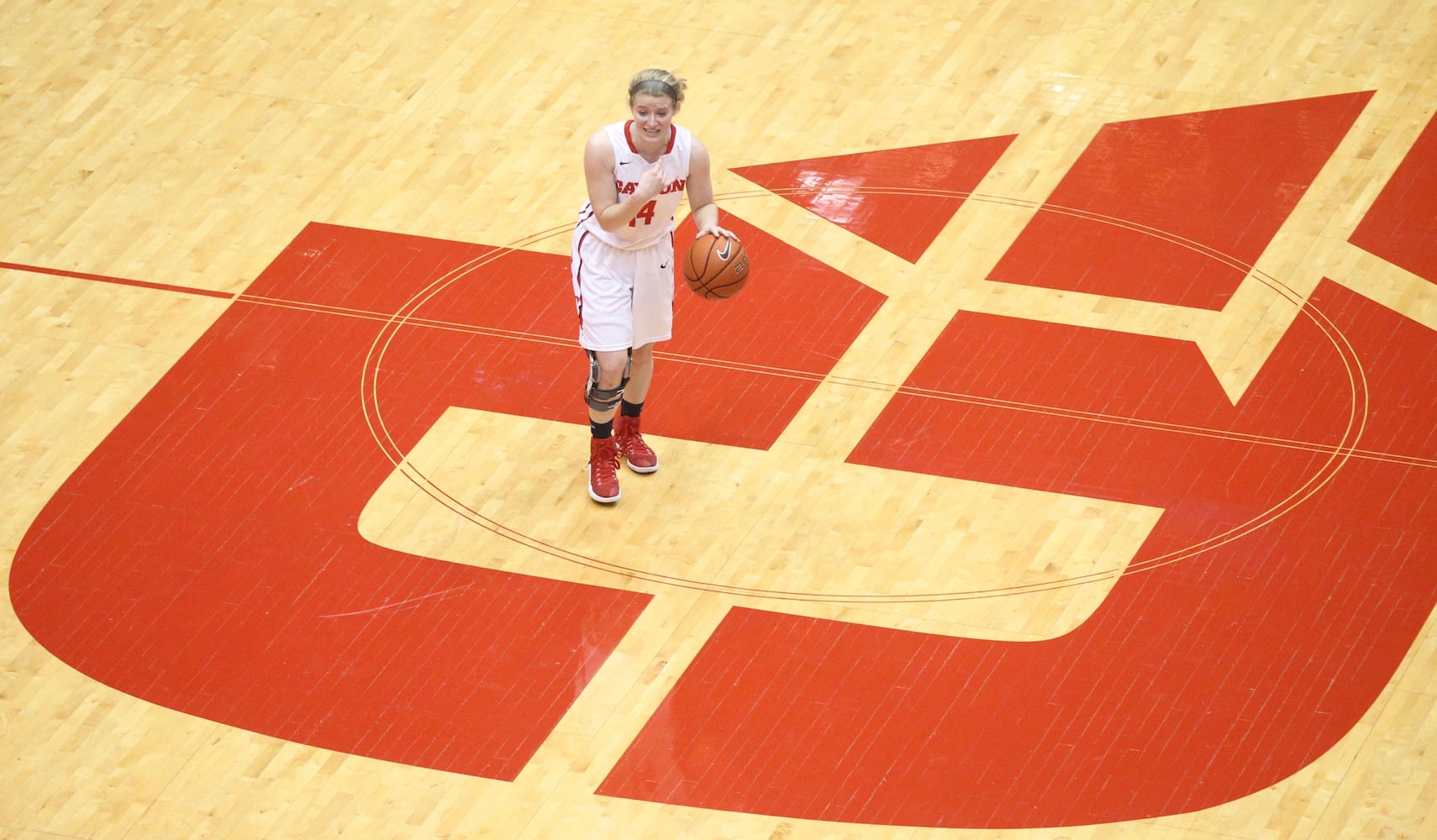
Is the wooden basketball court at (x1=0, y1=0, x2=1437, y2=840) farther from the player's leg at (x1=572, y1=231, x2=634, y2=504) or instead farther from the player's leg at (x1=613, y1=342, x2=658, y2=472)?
the player's leg at (x1=572, y1=231, x2=634, y2=504)

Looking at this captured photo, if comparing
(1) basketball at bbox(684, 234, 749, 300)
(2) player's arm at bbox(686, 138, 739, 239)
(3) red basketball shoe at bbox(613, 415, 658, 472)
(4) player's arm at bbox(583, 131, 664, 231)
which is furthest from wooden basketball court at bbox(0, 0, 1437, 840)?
(4) player's arm at bbox(583, 131, 664, 231)

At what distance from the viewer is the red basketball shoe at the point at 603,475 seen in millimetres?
7254

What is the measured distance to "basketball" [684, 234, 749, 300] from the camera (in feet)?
22.3

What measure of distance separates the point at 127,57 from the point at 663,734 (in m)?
5.24

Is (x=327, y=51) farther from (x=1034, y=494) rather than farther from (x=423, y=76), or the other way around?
(x=1034, y=494)

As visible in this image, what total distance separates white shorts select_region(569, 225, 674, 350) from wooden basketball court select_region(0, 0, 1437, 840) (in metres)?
0.76

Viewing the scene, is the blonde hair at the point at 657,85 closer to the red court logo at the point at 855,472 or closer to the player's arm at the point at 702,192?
the player's arm at the point at 702,192

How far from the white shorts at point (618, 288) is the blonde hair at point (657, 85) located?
620 millimetres

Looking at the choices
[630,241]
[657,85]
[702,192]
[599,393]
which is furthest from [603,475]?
[657,85]

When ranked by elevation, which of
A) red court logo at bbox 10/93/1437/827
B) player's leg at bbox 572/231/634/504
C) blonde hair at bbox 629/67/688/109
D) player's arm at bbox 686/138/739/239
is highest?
blonde hair at bbox 629/67/688/109

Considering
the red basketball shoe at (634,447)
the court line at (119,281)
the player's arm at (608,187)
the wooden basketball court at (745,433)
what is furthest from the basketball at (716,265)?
the court line at (119,281)

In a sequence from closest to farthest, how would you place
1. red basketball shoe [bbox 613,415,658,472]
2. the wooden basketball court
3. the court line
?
the wooden basketball court
red basketball shoe [bbox 613,415,658,472]
the court line

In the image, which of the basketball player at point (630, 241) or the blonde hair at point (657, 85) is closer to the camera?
the blonde hair at point (657, 85)

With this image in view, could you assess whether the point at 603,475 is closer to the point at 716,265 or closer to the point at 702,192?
the point at 716,265
